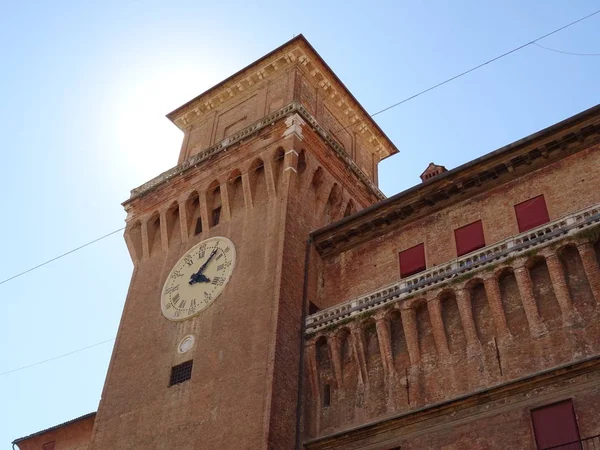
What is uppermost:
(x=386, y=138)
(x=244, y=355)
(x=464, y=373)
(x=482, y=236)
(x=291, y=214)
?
(x=386, y=138)

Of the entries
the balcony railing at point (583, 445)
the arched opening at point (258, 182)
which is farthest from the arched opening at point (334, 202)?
the balcony railing at point (583, 445)

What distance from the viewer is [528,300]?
60.0ft

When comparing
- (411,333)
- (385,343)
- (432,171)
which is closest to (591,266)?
(411,333)

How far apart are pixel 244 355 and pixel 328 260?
4.98 m

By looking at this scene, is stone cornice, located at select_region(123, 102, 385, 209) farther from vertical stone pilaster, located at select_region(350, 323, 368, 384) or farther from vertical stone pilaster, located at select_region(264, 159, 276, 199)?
vertical stone pilaster, located at select_region(350, 323, 368, 384)

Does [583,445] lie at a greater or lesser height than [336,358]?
lesser

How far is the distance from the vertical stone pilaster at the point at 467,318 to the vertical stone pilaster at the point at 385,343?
2.12m

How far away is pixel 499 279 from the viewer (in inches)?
757

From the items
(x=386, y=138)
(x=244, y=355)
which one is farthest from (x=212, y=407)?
(x=386, y=138)

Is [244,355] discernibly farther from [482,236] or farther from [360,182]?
[360,182]

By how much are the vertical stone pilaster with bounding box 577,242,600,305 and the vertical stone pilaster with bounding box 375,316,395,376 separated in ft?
17.7

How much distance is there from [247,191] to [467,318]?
936cm

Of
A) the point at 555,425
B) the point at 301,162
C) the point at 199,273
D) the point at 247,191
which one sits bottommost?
the point at 555,425

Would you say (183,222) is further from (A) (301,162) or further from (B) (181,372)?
(B) (181,372)
